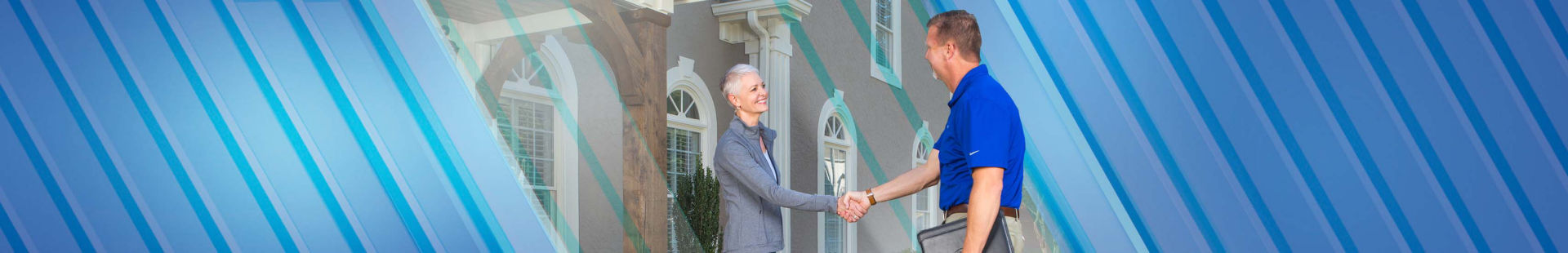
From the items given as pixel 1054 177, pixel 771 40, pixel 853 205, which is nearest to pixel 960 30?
pixel 1054 177

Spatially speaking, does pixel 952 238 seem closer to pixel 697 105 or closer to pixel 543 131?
pixel 543 131

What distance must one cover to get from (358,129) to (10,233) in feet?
5.49

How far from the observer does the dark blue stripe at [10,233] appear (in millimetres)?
3576

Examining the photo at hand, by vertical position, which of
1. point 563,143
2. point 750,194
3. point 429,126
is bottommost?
point 750,194

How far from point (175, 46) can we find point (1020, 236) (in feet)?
10.4

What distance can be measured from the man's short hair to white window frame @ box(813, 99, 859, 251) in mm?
7117

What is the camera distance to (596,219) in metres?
7.20

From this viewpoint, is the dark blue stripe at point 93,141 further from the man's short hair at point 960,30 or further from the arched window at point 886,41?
the arched window at point 886,41

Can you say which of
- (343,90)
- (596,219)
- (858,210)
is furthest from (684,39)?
(858,210)

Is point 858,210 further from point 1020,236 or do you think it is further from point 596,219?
point 596,219

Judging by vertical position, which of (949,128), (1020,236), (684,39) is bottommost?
(1020,236)

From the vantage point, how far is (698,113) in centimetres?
810

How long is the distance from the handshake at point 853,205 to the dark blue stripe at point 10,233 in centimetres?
252

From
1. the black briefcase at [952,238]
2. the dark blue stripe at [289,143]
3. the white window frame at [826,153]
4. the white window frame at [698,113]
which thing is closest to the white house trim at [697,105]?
the white window frame at [698,113]
